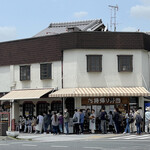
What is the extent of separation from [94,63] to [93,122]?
430cm

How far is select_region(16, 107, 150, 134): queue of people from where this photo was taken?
28250 mm

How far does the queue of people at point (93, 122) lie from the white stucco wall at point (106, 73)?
203cm

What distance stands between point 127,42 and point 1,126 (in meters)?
10.9

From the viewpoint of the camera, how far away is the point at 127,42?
30922mm

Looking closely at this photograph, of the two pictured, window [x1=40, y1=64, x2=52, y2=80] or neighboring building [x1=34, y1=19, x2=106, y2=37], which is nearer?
window [x1=40, y1=64, x2=52, y2=80]

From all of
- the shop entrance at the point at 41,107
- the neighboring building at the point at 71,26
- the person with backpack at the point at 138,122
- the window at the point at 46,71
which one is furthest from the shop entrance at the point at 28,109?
the neighboring building at the point at 71,26

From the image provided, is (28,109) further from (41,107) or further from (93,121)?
(93,121)

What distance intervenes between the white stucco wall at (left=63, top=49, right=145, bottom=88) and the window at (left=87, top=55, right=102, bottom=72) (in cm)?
22

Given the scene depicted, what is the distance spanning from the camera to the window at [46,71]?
32500 mm

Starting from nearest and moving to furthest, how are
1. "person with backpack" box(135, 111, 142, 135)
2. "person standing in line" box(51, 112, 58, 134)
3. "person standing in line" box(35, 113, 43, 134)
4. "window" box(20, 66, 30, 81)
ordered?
"person with backpack" box(135, 111, 142, 135) → "person standing in line" box(51, 112, 58, 134) → "person standing in line" box(35, 113, 43, 134) → "window" box(20, 66, 30, 81)

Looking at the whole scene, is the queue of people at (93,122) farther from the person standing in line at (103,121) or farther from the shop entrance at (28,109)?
the shop entrance at (28,109)

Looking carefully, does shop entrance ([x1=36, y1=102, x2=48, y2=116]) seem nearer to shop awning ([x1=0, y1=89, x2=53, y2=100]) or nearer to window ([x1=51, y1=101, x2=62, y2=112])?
window ([x1=51, y1=101, x2=62, y2=112])

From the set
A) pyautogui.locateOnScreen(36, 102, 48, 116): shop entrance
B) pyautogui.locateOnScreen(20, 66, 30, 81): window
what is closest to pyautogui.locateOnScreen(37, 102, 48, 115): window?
pyautogui.locateOnScreen(36, 102, 48, 116): shop entrance

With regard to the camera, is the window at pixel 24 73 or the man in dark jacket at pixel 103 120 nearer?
the man in dark jacket at pixel 103 120
